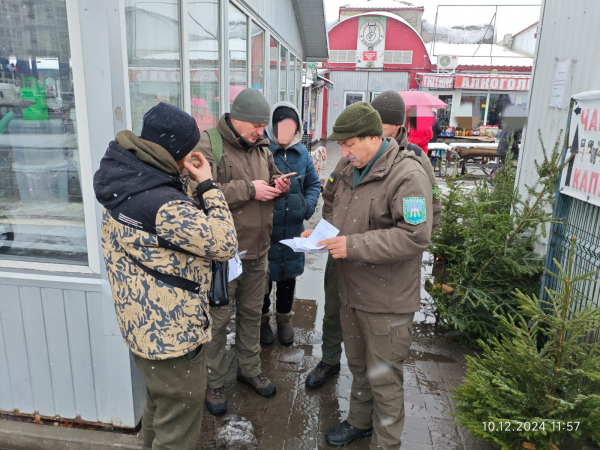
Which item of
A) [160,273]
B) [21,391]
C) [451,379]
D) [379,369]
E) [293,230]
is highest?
[160,273]

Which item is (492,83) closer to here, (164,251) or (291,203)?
(291,203)

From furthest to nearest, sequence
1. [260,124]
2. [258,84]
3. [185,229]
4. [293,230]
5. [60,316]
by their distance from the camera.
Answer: [258,84] → [293,230] → [260,124] → [60,316] → [185,229]

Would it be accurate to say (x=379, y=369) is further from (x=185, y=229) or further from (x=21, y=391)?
(x=21, y=391)

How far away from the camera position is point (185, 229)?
1.66m

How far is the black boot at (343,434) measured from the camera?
263cm

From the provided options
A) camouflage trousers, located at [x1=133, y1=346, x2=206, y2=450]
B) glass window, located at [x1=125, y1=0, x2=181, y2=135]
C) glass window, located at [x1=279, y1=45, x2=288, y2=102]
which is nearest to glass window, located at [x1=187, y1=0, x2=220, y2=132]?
glass window, located at [x1=125, y1=0, x2=181, y2=135]

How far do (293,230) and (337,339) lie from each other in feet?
3.10

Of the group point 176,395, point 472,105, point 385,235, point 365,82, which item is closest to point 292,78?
point 385,235

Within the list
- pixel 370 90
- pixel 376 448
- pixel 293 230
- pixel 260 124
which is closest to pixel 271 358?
pixel 293 230

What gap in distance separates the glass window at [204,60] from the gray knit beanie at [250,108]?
1.05 metres

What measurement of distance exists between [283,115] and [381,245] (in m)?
1.73

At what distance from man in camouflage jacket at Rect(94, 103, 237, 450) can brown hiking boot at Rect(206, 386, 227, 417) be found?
2.80 feet

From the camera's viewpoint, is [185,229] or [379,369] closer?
[185,229]

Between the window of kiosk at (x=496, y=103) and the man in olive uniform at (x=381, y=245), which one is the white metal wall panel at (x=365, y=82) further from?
the man in olive uniform at (x=381, y=245)
